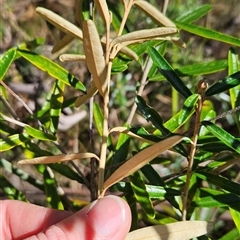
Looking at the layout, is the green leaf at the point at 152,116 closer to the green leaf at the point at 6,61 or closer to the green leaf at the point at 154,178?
the green leaf at the point at 154,178

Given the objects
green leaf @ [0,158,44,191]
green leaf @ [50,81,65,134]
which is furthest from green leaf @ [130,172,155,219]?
green leaf @ [0,158,44,191]

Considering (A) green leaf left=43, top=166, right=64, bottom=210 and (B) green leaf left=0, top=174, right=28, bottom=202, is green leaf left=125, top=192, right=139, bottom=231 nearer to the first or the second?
(A) green leaf left=43, top=166, right=64, bottom=210

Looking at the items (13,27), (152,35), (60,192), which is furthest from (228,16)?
(152,35)

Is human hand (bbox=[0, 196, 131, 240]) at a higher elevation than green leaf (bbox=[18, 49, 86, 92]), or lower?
lower

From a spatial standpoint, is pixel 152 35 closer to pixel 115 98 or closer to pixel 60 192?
pixel 60 192

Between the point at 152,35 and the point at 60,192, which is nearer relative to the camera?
the point at 152,35

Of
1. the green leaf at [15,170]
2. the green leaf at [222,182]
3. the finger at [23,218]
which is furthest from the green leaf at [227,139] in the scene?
the green leaf at [15,170]

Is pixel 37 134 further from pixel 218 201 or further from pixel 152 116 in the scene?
pixel 218 201
